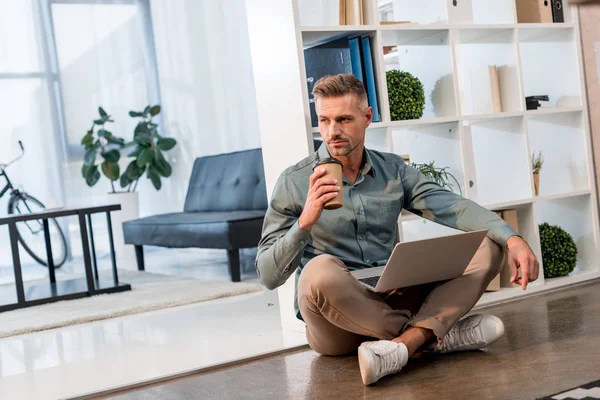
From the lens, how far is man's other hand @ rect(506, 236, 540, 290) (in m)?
2.26

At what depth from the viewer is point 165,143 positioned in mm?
7648

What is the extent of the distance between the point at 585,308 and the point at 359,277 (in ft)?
3.70

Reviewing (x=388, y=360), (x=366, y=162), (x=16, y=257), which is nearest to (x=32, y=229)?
(x=16, y=257)

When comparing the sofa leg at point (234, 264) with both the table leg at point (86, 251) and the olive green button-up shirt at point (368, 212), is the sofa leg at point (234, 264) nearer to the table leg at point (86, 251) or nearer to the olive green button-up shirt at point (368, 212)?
the table leg at point (86, 251)

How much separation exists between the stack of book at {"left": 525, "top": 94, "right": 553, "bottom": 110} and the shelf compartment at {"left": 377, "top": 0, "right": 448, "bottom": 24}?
1.96ft

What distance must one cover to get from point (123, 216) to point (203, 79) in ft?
4.99

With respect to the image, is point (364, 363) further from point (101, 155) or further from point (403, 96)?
point (101, 155)

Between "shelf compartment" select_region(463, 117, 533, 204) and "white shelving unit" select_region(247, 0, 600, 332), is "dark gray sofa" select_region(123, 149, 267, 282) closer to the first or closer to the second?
"white shelving unit" select_region(247, 0, 600, 332)

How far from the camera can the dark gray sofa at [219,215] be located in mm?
4906

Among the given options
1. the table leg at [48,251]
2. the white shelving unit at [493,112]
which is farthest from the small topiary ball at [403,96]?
the table leg at [48,251]

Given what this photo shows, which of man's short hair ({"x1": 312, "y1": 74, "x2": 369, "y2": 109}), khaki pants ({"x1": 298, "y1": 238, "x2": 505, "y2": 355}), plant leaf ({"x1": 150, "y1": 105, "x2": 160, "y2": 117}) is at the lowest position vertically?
khaki pants ({"x1": 298, "y1": 238, "x2": 505, "y2": 355})

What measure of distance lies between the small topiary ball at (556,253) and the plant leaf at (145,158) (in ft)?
14.8

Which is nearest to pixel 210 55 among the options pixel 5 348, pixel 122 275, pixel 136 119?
pixel 136 119

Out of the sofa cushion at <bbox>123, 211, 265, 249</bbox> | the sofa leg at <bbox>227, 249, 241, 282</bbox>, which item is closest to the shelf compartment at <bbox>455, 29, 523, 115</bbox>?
the sofa cushion at <bbox>123, 211, 265, 249</bbox>
